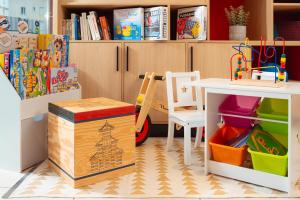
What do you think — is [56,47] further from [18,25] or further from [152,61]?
[152,61]

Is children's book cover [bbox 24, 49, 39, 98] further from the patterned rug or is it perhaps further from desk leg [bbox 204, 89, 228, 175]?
desk leg [bbox 204, 89, 228, 175]

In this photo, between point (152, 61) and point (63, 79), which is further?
point (152, 61)

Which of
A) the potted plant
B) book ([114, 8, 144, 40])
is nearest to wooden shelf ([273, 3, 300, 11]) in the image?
the potted plant

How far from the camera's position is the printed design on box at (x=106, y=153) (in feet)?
5.97

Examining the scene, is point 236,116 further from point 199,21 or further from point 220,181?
point 199,21

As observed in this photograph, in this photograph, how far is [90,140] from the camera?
179 cm

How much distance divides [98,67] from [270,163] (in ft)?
5.33

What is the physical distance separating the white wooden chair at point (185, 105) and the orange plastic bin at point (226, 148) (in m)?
0.21

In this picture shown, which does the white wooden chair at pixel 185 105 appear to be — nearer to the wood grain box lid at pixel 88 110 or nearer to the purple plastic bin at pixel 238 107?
the purple plastic bin at pixel 238 107

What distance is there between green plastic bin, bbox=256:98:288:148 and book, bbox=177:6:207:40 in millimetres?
1009

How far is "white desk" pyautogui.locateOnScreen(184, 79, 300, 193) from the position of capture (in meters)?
1.63

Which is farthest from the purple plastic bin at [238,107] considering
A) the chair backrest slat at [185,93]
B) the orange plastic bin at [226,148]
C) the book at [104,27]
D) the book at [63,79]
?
the book at [104,27]

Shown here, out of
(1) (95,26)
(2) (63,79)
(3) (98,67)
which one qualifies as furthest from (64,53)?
(1) (95,26)

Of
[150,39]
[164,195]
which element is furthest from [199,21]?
[164,195]
